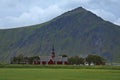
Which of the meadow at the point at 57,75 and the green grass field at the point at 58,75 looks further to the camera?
the meadow at the point at 57,75

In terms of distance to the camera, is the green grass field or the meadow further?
the meadow
